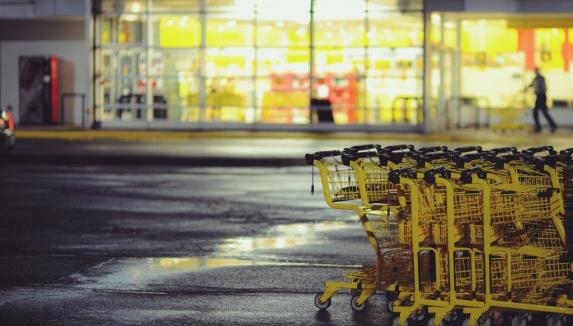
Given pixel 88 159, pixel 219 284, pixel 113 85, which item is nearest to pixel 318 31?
pixel 113 85

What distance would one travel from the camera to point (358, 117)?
119 feet

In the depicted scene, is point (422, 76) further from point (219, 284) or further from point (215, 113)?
point (219, 284)

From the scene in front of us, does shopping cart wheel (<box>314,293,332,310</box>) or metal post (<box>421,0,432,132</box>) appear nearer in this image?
shopping cart wheel (<box>314,293,332,310</box>)

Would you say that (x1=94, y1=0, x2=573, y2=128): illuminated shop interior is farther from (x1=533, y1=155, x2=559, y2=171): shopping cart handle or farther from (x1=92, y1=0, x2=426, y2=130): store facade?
(x1=533, y1=155, x2=559, y2=171): shopping cart handle

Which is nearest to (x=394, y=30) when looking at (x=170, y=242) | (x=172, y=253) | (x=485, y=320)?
(x=170, y=242)

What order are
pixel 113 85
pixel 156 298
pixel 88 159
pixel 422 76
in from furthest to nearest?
1. pixel 113 85
2. pixel 422 76
3. pixel 88 159
4. pixel 156 298

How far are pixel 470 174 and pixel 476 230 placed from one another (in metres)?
0.57

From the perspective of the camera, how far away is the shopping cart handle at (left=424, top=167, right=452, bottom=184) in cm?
744

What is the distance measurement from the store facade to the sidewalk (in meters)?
1.80

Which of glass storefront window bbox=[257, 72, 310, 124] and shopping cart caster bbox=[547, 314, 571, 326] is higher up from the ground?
glass storefront window bbox=[257, 72, 310, 124]

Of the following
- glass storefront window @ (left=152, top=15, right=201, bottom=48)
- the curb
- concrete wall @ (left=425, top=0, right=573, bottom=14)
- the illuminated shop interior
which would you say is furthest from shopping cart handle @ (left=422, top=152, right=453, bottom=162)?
glass storefront window @ (left=152, top=15, right=201, bottom=48)

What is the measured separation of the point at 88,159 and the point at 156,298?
53.3 feet

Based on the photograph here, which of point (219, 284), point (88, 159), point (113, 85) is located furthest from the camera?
point (113, 85)

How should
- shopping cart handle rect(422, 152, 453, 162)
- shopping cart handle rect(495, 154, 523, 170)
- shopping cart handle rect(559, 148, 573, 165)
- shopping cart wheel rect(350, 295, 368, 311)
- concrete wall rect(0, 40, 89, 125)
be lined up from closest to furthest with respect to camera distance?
shopping cart handle rect(495, 154, 523, 170) → shopping cart handle rect(559, 148, 573, 165) → shopping cart handle rect(422, 152, 453, 162) → shopping cart wheel rect(350, 295, 368, 311) → concrete wall rect(0, 40, 89, 125)
